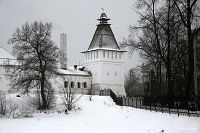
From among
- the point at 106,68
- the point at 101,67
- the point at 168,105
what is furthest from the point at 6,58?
the point at 168,105

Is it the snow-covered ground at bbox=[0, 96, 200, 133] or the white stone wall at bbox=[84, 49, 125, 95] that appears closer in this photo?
the snow-covered ground at bbox=[0, 96, 200, 133]

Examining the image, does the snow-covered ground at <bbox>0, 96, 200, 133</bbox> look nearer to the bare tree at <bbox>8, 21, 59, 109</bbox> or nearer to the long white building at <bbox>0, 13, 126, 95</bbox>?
the bare tree at <bbox>8, 21, 59, 109</bbox>

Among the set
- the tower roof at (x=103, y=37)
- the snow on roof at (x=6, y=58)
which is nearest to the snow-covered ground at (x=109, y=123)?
the snow on roof at (x=6, y=58)

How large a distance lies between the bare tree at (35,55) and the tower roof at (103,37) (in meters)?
20.7

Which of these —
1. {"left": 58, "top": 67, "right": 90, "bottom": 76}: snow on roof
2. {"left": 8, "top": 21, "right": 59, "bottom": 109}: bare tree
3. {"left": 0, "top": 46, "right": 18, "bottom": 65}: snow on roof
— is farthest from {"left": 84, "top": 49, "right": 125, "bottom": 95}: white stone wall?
{"left": 8, "top": 21, "right": 59, "bottom": 109}: bare tree

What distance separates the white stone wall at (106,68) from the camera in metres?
53.8

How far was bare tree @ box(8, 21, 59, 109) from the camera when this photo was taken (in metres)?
32.7

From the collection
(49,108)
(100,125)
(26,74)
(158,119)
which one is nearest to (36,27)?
(26,74)

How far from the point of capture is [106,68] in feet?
179

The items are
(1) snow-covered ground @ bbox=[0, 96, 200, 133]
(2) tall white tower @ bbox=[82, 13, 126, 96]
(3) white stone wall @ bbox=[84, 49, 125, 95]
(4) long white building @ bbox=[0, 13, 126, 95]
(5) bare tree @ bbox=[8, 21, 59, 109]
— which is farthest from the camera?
(2) tall white tower @ bbox=[82, 13, 126, 96]

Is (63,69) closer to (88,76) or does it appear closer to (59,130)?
(88,76)

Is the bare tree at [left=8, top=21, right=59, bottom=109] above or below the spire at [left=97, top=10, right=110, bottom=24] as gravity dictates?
below

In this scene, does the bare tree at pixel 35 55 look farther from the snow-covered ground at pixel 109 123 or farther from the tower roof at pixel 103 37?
the tower roof at pixel 103 37

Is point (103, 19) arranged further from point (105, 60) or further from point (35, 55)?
point (35, 55)
